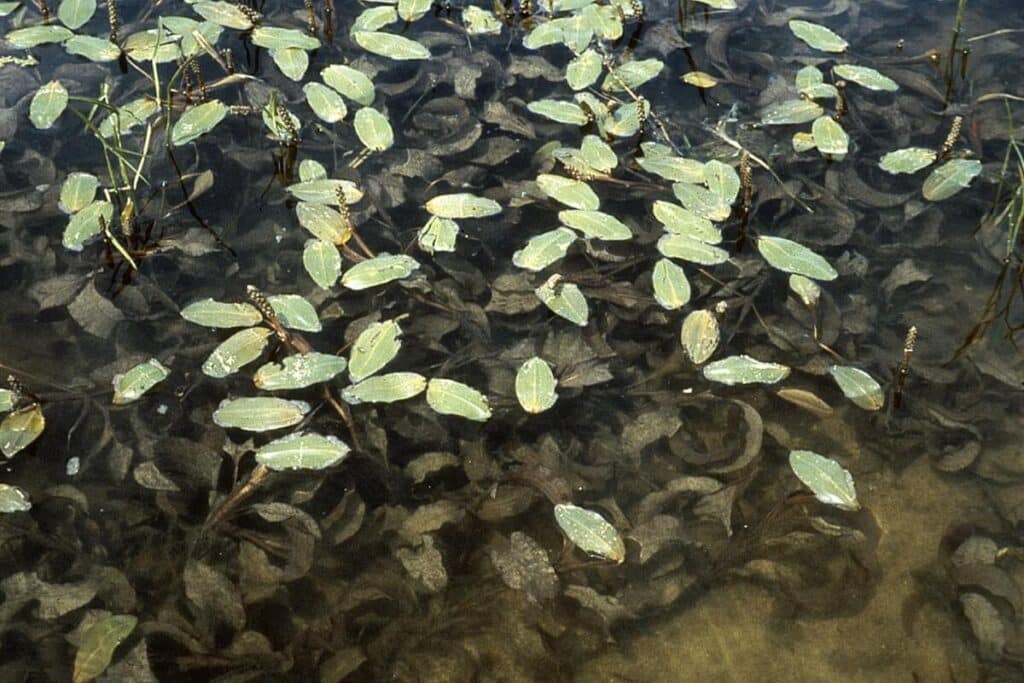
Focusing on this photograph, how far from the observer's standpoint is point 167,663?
1.61 metres

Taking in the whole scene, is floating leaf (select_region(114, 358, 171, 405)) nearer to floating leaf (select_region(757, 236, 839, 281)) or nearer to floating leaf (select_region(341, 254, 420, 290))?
floating leaf (select_region(341, 254, 420, 290))

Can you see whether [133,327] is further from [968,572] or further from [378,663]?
[968,572]

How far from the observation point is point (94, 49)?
8.64 feet

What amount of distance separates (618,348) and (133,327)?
3.29ft

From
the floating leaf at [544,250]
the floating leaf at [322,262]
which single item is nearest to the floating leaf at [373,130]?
the floating leaf at [322,262]

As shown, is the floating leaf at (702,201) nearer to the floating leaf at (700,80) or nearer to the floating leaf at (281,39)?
the floating leaf at (700,80)

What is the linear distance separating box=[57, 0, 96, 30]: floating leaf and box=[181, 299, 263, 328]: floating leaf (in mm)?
1139

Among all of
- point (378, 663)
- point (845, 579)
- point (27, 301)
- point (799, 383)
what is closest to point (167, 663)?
point (378, 663)

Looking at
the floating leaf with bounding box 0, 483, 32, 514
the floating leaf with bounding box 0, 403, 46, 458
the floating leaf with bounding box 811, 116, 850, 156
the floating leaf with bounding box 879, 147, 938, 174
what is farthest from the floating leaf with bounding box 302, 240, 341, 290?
the floating leaf with bounding box 879, 147, 938, 174

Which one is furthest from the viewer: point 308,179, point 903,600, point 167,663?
point 308,179

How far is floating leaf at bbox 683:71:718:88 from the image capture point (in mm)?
2613

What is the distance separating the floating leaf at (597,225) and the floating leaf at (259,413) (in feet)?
2.38

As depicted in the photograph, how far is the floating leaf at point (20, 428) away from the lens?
185 cm

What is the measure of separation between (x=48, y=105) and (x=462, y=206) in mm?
1094
